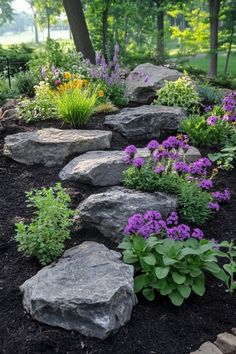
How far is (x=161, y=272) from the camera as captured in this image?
10.1ft

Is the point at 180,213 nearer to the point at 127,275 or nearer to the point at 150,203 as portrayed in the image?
the point at 150,203

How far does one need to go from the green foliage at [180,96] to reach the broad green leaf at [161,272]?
16.0ft

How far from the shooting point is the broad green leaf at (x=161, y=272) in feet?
9.93

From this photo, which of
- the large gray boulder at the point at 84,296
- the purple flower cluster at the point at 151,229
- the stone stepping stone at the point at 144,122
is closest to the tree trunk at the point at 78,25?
the stone stepping stone at the point at 144,122

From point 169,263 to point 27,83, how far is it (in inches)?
277

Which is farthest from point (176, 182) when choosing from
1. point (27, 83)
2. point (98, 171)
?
point (27, 83)

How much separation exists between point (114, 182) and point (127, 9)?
20.6m

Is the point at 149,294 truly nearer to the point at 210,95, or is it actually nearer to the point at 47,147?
the point at 47,147

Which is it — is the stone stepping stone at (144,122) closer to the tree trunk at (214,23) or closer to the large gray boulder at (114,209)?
the large gray boulder at (114,209)

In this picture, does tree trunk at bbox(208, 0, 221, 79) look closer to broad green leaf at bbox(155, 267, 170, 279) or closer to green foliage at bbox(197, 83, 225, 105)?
green foliage at bbox(197, 83, 225, 105)

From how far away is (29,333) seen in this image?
2.90m

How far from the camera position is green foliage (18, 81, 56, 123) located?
6961 mm

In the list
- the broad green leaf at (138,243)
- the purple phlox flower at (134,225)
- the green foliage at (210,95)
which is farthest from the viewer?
the green foliage at (210,95)

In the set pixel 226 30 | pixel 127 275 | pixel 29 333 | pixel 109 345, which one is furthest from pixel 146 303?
pixel 226 30
